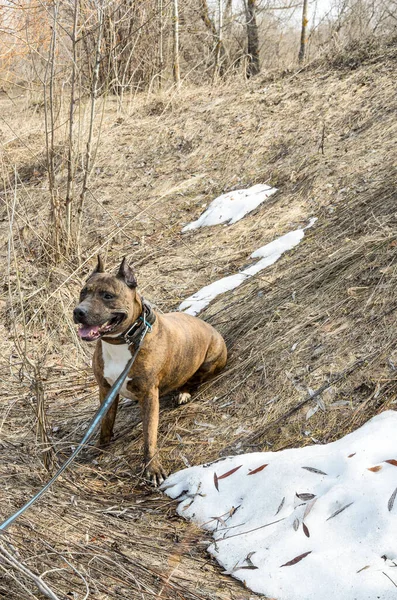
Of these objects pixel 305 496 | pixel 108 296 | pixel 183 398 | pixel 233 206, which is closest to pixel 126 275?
pixel 108 296

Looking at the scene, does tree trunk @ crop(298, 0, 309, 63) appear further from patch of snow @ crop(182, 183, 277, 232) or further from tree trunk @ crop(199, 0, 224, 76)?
patch of snow @ crop(182, 183, 277, 232)

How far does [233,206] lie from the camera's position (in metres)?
8.73

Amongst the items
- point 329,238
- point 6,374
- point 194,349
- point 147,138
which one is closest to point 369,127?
point 329,238

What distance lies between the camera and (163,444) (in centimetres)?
440

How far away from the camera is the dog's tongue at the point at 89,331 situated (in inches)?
148

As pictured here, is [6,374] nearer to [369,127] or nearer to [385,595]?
[385,595]

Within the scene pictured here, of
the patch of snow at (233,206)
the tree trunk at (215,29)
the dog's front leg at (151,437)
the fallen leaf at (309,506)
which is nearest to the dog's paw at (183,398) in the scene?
the dog's front leg at (151,437)

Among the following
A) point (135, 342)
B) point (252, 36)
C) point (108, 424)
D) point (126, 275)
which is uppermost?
point (252, 36)

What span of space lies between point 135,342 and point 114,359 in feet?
0.65

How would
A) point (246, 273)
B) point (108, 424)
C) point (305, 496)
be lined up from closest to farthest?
point (305, 496) → point (108, 424) → point (246, 273)

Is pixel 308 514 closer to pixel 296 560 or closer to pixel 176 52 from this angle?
pixel 296 560

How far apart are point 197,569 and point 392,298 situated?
104 inches

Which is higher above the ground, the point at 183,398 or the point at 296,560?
the point at 296,560

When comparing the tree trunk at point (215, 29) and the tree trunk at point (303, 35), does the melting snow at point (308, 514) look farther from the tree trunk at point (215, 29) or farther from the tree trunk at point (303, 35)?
the tree trunk at point (215, 29)
